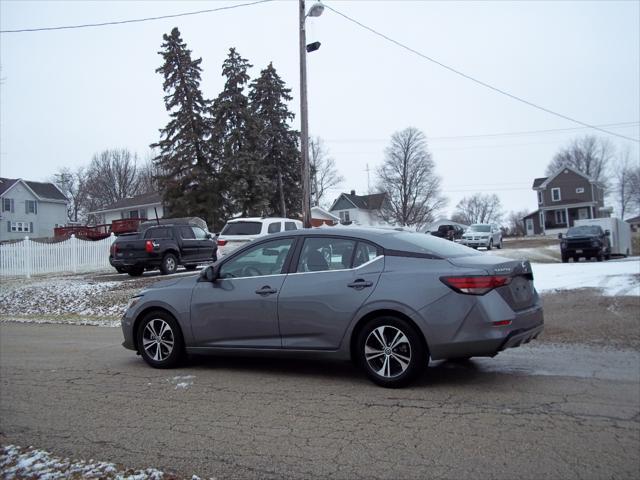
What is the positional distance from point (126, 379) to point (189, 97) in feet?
107

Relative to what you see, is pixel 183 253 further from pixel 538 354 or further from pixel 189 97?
pixel 189 97

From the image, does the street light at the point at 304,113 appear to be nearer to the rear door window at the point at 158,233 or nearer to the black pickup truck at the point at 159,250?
the black pickup truck at the point at 159,250

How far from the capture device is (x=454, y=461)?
395 cm

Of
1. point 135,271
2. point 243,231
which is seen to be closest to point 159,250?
point 135,271

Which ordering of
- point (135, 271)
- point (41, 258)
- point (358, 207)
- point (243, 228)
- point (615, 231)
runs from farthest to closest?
point (358, 207) < point (615, 231) < point (41, 258) < point (135, 271) < point (243, 228)

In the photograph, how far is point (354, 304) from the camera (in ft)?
18.6

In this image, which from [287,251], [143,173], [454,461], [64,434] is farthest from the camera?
[143,173]

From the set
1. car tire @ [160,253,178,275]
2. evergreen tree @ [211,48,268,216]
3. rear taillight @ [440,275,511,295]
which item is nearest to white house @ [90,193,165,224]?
evergreen tree @ [211,48,268,216]

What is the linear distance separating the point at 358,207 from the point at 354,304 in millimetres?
71047

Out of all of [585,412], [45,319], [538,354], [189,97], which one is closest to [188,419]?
[585,412]

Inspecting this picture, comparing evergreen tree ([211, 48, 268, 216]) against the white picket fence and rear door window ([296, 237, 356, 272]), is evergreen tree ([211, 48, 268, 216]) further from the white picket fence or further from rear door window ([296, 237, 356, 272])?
rear door window ([296, 237, 356, 272])

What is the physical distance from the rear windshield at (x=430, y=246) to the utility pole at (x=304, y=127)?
10.3m

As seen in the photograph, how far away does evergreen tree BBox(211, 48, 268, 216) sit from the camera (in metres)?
37.5

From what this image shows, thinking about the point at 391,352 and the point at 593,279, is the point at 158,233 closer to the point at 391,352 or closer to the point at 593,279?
the point at 593,279
